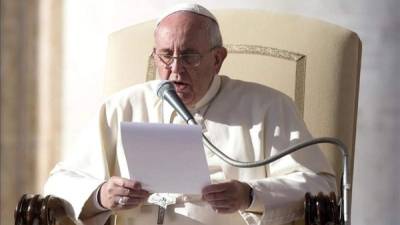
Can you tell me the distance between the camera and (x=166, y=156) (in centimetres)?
212

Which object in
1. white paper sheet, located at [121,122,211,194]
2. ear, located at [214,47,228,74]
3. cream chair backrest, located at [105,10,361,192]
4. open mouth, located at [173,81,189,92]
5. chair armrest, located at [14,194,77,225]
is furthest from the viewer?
cream chair backrest, located at [105,10,361,192]

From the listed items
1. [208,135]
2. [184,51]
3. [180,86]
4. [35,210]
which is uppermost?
[184,51]

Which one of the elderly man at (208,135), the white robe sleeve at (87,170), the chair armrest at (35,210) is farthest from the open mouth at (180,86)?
the chair armrest at (35,210)

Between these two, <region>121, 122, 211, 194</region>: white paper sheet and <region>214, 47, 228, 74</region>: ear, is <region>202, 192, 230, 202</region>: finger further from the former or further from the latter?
<region>214, 47, 228, 74</region>: ear

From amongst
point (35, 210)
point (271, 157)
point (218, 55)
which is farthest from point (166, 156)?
point (218, 55)

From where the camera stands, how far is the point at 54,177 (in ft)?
8.24

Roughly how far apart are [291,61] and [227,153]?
0.50 meters

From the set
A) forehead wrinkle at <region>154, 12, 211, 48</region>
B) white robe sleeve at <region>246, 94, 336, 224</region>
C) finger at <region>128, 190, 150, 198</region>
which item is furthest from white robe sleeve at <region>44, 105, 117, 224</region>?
white robe sleeve at <region>246, 94, 336, 224</region>

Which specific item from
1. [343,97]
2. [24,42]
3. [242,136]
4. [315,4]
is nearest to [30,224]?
[242,136]

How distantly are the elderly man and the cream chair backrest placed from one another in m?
0.21

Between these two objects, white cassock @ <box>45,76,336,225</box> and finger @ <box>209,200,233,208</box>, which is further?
white cassock @ <box>45,76,336,225</box>

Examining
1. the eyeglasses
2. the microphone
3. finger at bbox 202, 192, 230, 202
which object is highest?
the eyeglasses

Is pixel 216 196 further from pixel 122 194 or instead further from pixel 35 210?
pixel 35 210

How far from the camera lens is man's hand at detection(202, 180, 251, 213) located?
7.09ft
